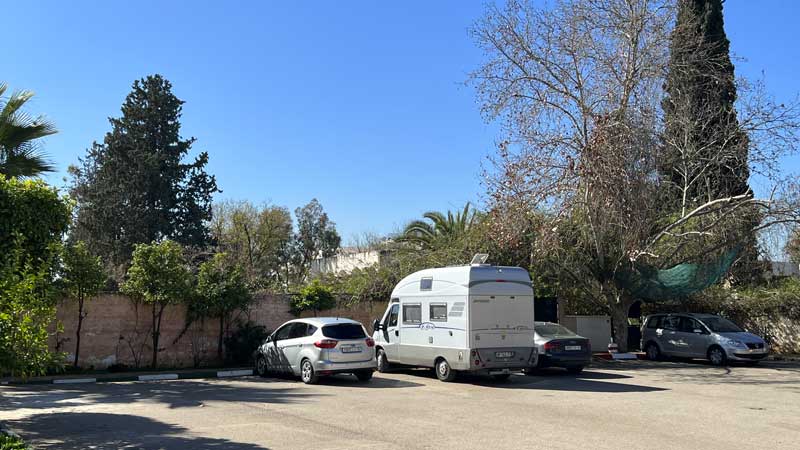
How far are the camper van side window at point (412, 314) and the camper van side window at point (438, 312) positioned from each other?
54 centimetres

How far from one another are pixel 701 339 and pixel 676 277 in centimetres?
222

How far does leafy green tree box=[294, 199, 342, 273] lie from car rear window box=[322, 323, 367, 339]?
1611 inches

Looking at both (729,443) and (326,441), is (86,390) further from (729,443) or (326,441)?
(729,443)

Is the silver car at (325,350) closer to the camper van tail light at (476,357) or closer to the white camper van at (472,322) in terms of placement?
the white camper van at (472,322)

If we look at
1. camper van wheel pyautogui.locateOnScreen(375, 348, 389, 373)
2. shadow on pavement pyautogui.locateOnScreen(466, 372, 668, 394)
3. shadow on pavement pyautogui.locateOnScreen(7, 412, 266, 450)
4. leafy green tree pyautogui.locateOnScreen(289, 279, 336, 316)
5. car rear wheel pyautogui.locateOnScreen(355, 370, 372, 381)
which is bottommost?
shadow on pavement pyautogui.locateOnScreen(7, 412, 266, 450)

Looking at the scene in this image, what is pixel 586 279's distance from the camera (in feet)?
81.6

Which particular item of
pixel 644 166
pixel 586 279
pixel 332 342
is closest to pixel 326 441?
pixel 332 342

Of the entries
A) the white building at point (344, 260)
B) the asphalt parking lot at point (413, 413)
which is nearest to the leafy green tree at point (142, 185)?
the white building at point (344, 260)

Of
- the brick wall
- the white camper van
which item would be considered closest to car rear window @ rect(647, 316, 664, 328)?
the white camper van

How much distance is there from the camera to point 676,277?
23.5 metres

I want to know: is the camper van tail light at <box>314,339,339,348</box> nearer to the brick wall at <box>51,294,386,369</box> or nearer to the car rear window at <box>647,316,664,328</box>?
the brick wall at <box>51,294,386,369</box>

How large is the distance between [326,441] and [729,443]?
220 inches

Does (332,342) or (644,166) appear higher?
(644,166)

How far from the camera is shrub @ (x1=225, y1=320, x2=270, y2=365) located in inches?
868
